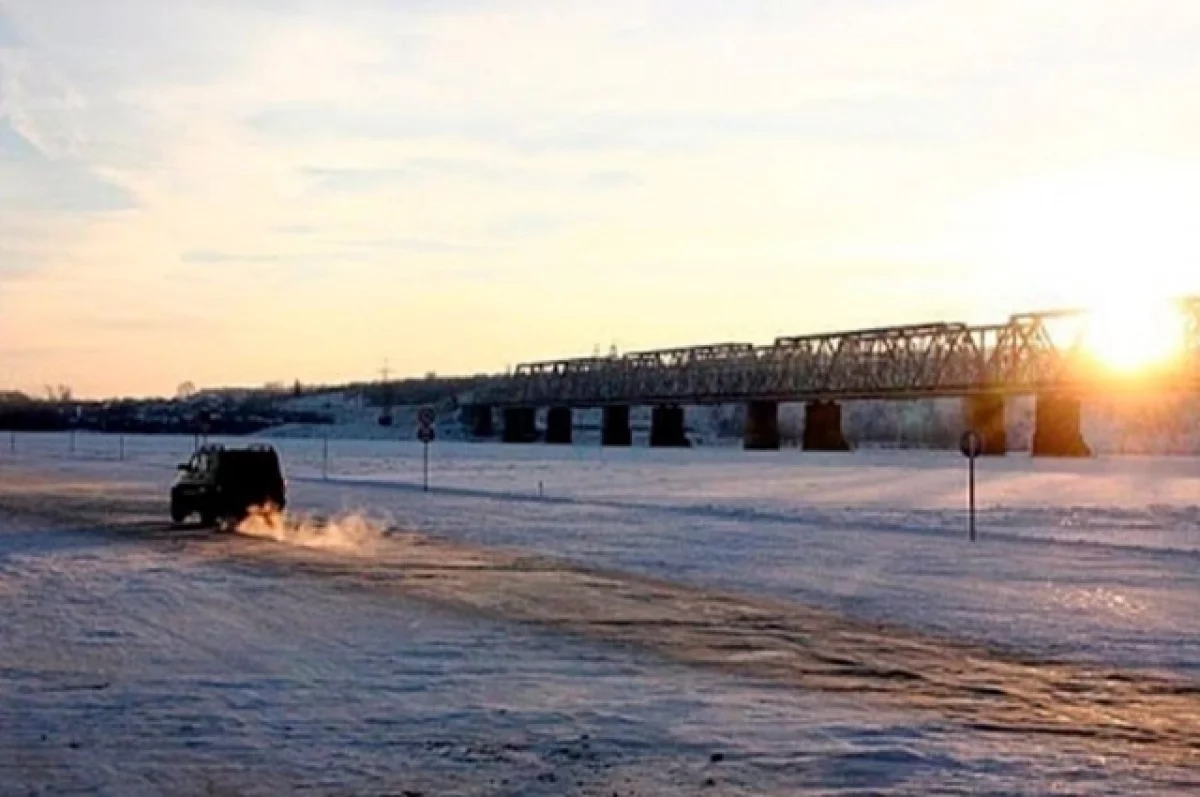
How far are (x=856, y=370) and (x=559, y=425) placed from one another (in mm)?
37506

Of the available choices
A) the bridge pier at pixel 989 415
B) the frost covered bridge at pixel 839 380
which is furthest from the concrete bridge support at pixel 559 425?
the bridge pier at pixel 989 415

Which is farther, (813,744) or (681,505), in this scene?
(681,505)

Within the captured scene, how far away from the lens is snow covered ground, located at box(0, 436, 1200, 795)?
1166cm

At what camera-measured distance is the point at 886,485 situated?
6191 cm

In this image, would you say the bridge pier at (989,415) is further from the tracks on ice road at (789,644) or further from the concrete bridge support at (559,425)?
the tracks on ice road at (789,644)

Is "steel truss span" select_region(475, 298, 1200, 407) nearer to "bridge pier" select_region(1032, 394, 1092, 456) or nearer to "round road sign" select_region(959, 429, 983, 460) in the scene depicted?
"bridge pier" select_region(1032, 394, 1092, 456)

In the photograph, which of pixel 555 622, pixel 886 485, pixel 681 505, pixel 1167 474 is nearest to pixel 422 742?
pixel 555 622

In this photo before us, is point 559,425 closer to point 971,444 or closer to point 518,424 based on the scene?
point 518,424

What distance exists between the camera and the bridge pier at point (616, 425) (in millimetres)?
150375

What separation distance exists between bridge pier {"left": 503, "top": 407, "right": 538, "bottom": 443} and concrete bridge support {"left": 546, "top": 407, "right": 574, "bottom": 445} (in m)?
2.14

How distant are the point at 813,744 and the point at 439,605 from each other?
9.94 meters

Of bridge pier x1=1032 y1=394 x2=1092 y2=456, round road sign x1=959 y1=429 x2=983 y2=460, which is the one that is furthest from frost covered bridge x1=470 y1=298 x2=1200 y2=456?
round road sign x1=959 y1=429 x2=983 y2=460

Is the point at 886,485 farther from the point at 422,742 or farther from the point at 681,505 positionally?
the point at 422,742

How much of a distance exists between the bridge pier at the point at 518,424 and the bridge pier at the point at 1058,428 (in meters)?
59.6
